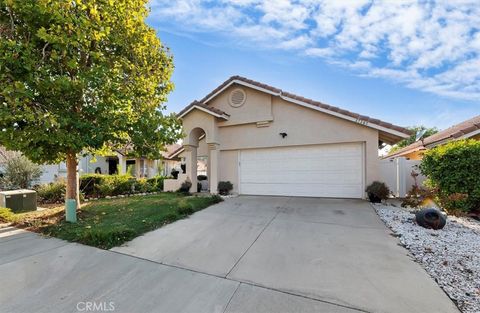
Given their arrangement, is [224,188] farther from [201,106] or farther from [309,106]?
[309,106]

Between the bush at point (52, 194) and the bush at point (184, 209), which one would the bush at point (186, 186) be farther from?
the bush at point (52, 194)

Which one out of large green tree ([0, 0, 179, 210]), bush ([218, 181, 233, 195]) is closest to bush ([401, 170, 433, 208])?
bush ([218, 181, 233, 195])

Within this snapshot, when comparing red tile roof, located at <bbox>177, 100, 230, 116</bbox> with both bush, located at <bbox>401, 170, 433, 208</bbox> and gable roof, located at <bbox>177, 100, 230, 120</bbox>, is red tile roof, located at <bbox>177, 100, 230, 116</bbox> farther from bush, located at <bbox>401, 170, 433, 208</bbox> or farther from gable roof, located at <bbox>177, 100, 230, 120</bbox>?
bush, located at <bbox>401, 170, 433, 208</bbox>

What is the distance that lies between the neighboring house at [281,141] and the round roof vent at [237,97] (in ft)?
0.19

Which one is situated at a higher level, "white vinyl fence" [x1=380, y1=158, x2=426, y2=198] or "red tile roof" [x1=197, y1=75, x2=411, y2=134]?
"red tile roof" [x1=197, y1=75, x2=411, y2=134]

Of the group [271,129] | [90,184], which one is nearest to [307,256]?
[271,129]

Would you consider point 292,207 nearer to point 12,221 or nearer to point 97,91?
point 97,91

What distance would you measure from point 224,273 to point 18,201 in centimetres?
944

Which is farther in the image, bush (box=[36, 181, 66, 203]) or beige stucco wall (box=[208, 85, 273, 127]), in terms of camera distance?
beige stucco wall (box=[208, 85, 273, 127])

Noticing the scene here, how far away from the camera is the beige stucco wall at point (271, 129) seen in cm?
1048

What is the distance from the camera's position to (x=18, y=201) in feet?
27.9

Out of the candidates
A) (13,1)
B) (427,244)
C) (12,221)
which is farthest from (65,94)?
(427,244)

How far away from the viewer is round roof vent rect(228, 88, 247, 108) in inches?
505

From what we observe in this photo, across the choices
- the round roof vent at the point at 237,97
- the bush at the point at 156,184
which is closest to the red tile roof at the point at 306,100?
the round roof vent at the point at 237,97
